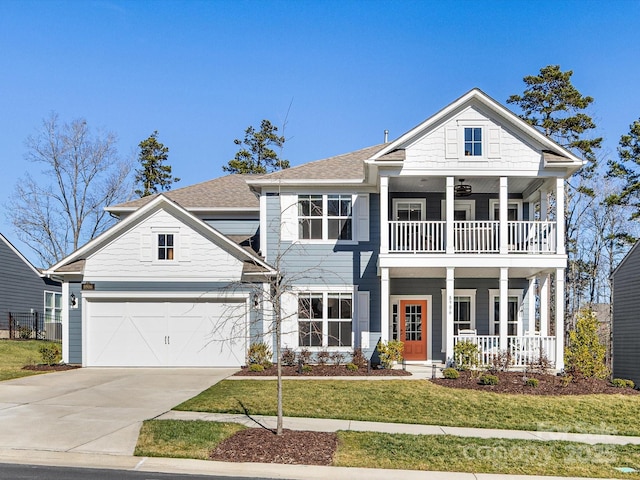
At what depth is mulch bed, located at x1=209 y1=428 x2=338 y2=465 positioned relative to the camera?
891 cm

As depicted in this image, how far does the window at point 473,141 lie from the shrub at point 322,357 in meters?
7.65

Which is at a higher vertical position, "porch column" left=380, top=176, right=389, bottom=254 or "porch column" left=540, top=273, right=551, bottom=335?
"porch column" left=380, top=176, right=389, bottom=254

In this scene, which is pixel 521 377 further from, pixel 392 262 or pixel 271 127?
pixel 271 127

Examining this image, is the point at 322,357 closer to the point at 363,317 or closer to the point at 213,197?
the point at 363,317

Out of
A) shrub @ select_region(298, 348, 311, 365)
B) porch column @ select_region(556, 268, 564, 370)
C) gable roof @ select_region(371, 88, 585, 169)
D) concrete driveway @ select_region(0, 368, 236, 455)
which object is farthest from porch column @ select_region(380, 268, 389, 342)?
porch column @ select_region(556, 268, 564, 370)

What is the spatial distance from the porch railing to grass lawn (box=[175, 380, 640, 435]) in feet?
10.7

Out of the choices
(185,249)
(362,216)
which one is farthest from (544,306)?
(185,249)

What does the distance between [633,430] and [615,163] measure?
2745cm

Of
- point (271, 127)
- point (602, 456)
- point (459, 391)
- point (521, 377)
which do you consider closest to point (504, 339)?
point (521, 377)

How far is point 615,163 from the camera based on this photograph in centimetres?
3516

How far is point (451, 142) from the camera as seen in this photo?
18672 millimetres

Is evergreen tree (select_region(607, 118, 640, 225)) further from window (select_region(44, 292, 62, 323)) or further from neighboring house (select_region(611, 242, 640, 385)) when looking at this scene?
window (select_region(44, 292, 62, 323))

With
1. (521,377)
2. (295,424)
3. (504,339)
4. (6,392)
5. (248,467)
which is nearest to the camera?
(248,467)

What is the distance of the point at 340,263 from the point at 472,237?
14.8 feet
